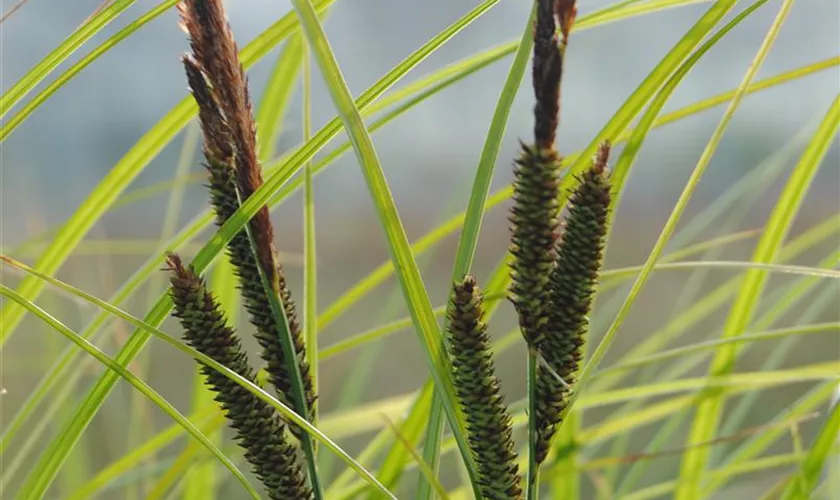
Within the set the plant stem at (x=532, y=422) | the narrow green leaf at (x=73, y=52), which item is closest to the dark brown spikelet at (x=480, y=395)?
the plant stem at (x=532, y=422)

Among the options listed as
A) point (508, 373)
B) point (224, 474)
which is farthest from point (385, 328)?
point (508, 373)

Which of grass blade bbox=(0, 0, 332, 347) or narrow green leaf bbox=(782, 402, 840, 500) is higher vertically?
grass blade bbox=(0, 0, 332, 347)

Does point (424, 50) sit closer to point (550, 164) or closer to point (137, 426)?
point (550, 164)

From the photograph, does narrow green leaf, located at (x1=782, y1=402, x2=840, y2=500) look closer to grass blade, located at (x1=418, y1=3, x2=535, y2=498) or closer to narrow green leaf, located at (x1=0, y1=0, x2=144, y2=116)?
grass blade, located at (x1=418, y1=3, x2=535, y2=498)

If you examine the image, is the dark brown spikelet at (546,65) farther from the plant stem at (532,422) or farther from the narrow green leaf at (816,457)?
the narrow green leaf at (816,457)

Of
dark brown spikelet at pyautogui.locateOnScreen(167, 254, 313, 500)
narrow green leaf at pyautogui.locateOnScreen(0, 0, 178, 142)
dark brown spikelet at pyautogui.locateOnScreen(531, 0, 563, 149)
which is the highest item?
narrow green leaf at pyautogui.locateOnScreen(0, 0, 178, 142)

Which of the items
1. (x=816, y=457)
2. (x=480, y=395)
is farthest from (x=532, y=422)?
(x=816, y=457)

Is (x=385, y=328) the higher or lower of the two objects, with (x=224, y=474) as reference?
lower

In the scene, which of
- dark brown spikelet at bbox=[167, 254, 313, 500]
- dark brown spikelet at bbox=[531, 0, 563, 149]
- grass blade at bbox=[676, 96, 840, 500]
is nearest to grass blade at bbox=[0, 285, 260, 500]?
dark brown spikelet at bbox=[167, 254, 313, 500]
